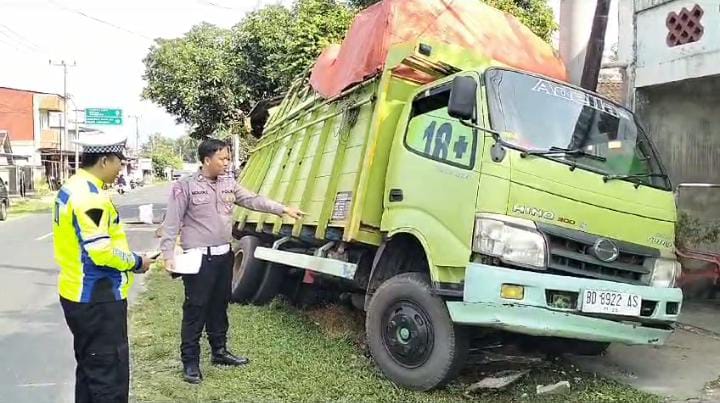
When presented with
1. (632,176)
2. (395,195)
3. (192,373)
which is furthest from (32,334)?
(632,176)

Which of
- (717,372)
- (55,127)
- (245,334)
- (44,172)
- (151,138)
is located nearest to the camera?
(717,372)

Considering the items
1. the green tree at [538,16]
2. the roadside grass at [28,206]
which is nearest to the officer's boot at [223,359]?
the green tree at [538,16]

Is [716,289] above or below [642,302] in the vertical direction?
below

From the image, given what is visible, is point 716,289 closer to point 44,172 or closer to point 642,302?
point 642,302

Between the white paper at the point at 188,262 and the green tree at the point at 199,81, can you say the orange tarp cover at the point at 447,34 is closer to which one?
the white paper at the point at 188,262

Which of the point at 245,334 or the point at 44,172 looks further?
the point at 44,172

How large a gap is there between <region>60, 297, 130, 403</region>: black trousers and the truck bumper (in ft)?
6.34

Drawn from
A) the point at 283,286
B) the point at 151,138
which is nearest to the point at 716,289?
the point at 283,286

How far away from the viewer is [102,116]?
149 ft

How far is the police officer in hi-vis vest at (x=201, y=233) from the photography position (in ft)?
16.4

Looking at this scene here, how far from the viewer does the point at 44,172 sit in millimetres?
47000

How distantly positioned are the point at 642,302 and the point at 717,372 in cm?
144

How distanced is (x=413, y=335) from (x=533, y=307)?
87 cm

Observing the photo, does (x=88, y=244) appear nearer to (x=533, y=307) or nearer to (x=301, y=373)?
(x=301, y=373)
